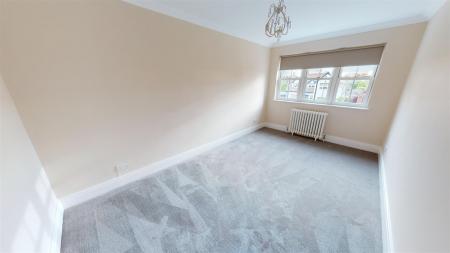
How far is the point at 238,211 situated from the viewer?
1.70 meters

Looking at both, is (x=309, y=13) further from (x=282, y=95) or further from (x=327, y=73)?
(x=282, y=95)

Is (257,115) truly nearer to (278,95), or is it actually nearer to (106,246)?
(278,95)

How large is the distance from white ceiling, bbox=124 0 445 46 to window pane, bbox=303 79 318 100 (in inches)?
41.2

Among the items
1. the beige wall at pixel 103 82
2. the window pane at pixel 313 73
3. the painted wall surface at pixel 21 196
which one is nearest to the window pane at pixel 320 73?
the window pane at pixel 313 73

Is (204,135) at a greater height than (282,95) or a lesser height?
lesser

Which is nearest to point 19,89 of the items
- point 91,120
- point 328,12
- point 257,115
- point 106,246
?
point 91,120

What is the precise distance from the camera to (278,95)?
4395mm

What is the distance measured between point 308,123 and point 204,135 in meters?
2.48

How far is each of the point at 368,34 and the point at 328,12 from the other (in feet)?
3.95

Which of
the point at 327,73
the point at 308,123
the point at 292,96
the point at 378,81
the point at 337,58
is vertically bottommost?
the point at 308,123

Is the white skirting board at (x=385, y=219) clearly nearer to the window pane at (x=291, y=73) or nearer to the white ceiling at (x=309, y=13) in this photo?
the white ceiling at (x=309, y=13)

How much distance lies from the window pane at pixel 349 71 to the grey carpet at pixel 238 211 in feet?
5.75

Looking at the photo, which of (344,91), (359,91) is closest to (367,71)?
(359,91)

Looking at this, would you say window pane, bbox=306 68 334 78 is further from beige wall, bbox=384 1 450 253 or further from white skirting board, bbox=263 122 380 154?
beige wall, bbox=384 1 450 253
